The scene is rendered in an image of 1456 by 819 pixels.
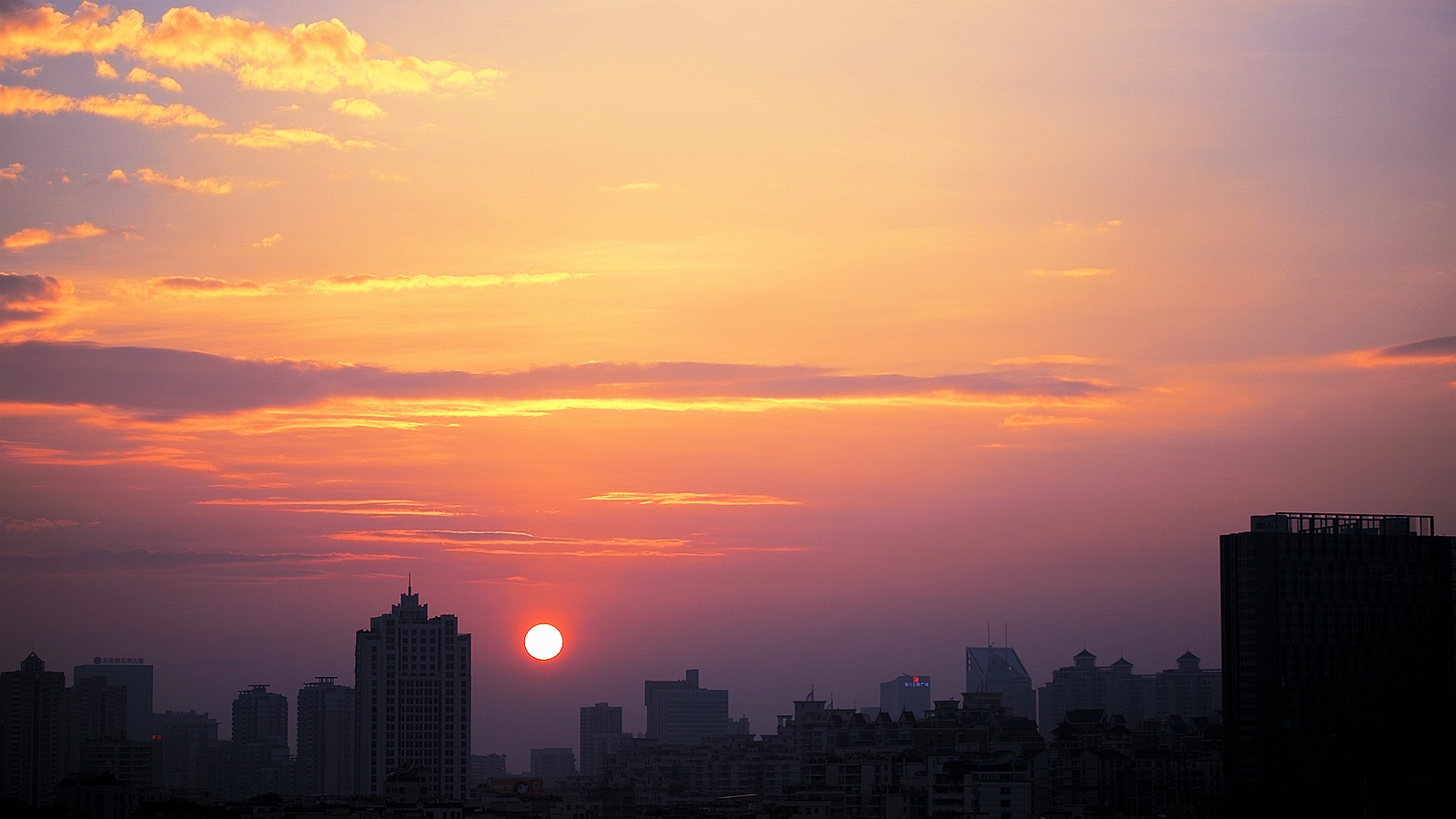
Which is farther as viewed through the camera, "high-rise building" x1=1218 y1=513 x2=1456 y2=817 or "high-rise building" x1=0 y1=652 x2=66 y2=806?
"high-rise building" x1=0 y1=652 x2=66 y2=806

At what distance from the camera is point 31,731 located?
154m

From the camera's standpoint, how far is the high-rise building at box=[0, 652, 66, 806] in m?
150

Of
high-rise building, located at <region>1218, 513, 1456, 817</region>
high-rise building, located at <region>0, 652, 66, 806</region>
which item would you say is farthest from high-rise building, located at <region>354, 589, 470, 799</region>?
high-rise building, located at <region>1218, 513, 1456, 817</region>

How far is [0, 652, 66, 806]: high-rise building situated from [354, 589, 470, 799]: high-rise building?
145 feet

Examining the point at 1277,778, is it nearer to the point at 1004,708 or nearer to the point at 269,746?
the point at 1004,708

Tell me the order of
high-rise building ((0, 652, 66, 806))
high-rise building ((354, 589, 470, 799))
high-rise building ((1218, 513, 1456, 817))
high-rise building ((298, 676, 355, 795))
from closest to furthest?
high-rise building ((1218, 513, 1456, 817)), high-rise building ((354, 589, 470, 799)), high-rise building ((0, 652, 66, 806)), high-rise building ((298, 676, 355, 795))

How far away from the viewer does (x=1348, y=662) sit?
101m

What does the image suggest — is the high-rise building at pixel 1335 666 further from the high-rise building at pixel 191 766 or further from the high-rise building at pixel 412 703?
the high-rise building at pixel 191 766

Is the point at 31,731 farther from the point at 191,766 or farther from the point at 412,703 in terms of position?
the point at 412,703

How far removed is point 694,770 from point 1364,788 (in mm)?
71511

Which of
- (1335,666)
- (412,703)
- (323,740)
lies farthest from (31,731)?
(1335,666)

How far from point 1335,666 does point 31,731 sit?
11364cm

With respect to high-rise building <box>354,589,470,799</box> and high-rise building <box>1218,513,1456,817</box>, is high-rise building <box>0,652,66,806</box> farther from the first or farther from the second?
high-rise building <box>1218,513,1456,817</box>

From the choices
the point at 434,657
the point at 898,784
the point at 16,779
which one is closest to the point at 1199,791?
the point at 898,784
